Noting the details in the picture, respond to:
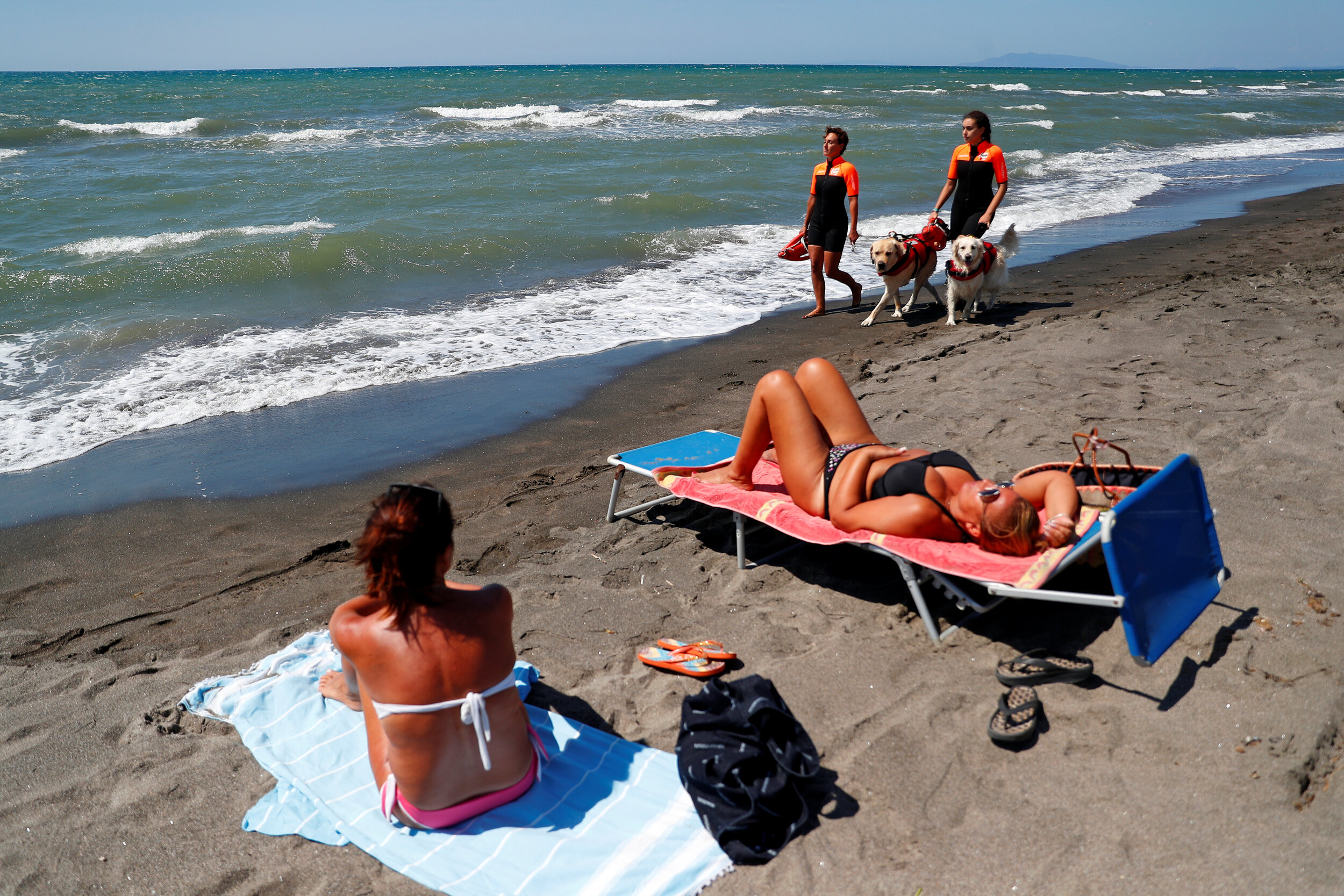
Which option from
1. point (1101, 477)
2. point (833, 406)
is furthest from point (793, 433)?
point (1101, 477)

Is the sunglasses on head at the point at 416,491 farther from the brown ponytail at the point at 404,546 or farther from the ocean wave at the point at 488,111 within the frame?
the ocean wave at the point at 488,111

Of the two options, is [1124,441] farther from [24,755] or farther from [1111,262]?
[1111,262]

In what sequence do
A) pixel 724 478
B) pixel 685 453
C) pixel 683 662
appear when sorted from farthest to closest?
pixel 685 453 → pixel 724 478 → pixel 683 662

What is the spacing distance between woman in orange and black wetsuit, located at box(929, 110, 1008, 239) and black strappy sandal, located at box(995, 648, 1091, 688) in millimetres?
5466

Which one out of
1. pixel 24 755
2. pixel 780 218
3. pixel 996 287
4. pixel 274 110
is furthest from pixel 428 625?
pixel 274 110

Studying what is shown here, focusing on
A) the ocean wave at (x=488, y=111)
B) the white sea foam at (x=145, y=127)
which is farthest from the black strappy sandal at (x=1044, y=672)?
the ocean wave at (x=488, y=111)

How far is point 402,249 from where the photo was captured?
11578 mm

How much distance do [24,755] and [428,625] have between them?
6.07 feet

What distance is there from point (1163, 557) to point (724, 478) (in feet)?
6.63

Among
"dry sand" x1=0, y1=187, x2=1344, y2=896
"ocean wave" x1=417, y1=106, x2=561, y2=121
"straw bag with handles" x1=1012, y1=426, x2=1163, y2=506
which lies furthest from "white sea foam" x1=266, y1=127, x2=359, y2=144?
"straw bag with handles" x1=1012, y1=426, x2=1163, y2=506

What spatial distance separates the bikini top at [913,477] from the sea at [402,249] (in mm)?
3396

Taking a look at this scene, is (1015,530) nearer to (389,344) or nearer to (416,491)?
(416,491)

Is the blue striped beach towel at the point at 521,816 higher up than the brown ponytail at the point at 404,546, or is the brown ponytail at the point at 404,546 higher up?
the brown ponytail at the point at 404,546

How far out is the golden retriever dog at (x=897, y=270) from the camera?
823 cm
